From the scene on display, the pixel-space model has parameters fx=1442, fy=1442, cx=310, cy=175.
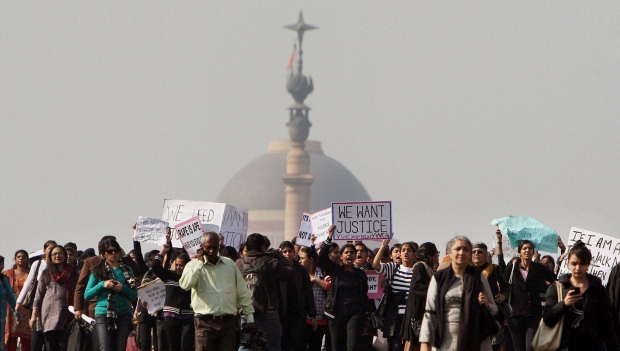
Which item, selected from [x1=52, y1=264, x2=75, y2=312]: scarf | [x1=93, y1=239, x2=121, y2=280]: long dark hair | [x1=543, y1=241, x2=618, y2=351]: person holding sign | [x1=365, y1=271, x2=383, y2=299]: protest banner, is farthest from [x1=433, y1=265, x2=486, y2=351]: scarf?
[x1=52, y1=264, x2=75, y2=312]: scarf

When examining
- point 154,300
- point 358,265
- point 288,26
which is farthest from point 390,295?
point 288,26

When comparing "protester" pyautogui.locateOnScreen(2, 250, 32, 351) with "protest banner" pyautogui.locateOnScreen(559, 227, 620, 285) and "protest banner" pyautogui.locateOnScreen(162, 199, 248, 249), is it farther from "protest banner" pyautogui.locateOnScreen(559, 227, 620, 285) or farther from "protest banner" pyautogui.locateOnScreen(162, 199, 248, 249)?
"protest banner" pyautogui.locateOnScreen(559, 227, 620, 285)

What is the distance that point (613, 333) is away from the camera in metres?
10.1

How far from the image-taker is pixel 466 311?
9.90m

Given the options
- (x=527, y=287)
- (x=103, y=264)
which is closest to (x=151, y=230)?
(x=103, y=264)

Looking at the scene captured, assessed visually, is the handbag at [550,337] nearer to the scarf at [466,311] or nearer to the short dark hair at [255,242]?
the scarf at [466,311]

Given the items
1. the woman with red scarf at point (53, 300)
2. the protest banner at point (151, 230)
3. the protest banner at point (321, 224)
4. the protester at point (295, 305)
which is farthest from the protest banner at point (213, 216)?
the protester at point (295, 305)

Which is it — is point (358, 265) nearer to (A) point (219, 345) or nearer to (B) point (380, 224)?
(B) point (380, 224)

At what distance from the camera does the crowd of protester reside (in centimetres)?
1005

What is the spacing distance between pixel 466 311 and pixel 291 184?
150384 millimetres

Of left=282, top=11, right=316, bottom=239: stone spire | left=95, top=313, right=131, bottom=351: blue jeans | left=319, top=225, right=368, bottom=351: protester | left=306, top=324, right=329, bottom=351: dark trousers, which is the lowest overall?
left=95, top=313, right=131, bottom=351: blue jeans

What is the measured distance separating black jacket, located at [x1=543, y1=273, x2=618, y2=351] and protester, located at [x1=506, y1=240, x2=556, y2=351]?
16.4ft

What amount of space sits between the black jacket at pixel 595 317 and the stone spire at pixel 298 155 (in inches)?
5630

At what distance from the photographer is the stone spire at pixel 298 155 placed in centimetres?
15962
